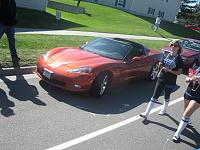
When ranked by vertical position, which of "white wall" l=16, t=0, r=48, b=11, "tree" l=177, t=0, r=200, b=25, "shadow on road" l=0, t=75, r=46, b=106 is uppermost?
"shadow on road" l=0, t=75, r=46, b=106

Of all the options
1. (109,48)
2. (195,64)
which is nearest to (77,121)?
(109,48)

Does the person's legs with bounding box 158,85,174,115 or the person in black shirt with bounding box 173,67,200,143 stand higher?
the person in black shirt with bounding box 173,67,200,143

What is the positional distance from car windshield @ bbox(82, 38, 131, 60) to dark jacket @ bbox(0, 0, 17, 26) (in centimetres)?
206

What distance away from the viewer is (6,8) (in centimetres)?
966

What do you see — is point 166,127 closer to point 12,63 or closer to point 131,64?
point 131,64

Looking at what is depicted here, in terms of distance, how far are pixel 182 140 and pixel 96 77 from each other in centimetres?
256

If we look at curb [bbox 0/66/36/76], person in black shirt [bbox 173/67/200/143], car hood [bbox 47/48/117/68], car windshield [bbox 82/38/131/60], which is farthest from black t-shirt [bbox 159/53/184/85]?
curb [bbox 0/66/36/76]

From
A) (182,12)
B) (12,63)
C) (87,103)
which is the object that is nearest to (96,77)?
(87,103)

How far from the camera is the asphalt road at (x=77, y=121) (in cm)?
611

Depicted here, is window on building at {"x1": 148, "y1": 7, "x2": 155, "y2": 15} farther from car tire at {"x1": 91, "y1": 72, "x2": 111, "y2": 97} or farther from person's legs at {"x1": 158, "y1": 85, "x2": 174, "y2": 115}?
person's legs at {"x1": 158, "y1": 85, "x2": 174, "y2": 115}

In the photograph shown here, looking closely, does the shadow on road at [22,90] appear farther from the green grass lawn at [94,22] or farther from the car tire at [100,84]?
the green grass lawn at [94,22]

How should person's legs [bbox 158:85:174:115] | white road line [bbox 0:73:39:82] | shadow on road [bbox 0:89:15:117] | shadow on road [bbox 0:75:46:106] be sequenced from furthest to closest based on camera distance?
white road line [bbox 0:73:39:82] → person's legs [bbox 158:85:174:115] → shadow on road [bbox 0:75:46:106] → shadow on road [bbox 0:89:15:117]

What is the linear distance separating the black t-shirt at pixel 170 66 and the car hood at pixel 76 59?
174cm

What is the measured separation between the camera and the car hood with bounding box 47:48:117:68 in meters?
8.93
